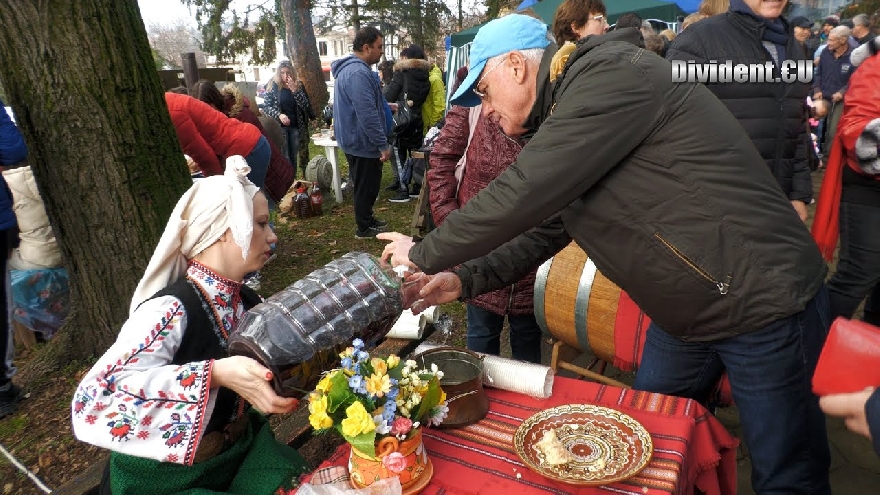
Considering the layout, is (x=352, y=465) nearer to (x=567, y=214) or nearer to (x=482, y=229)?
(x=482, y=229)

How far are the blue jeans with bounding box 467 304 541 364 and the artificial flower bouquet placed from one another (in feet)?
5.77

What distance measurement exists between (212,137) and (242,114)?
111 cm

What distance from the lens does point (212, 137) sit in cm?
509

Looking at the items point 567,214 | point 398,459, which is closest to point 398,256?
point 567,214

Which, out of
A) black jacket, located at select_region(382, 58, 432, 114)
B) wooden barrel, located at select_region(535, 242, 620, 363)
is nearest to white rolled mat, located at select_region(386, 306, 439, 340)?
wooden barrel, located at select_region(535, 242, 620, 363)

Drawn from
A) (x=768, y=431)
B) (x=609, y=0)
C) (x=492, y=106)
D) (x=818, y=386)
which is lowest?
(x=768, y=431)

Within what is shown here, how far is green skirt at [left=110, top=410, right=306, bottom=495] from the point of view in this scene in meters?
1.68

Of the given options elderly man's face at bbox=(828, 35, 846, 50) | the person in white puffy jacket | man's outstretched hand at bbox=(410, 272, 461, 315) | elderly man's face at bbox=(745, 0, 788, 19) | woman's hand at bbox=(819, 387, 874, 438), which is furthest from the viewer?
elderly man's face at bbox=(828, 35, 846, 50)

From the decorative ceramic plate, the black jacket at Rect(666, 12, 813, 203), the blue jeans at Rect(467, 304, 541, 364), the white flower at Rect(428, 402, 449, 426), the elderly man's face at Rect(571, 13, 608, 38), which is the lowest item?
the blue jeans at Rect(467, 304, 541, 364)

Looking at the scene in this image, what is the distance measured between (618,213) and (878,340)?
26.9 inches

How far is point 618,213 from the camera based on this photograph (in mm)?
1671

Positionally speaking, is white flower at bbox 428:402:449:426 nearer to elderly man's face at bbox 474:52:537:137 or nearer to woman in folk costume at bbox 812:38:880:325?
elderly man's face at bbox 474:52:537:137

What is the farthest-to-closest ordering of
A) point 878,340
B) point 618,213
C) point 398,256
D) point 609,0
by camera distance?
point 609,0 → point 398,256 → point 618,213 → point 878,340

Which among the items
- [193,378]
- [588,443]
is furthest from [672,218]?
[193,378]
